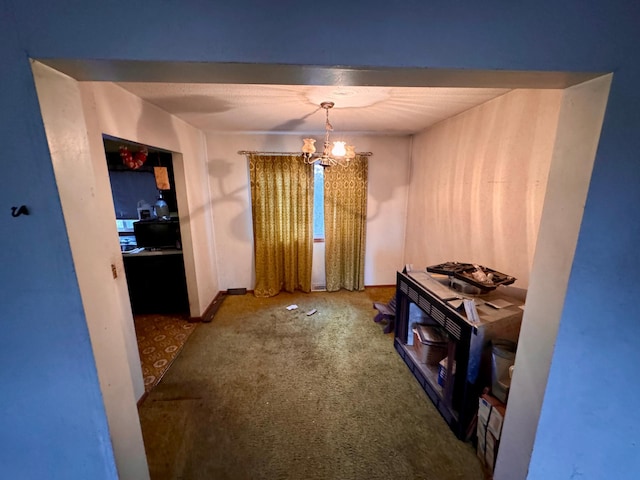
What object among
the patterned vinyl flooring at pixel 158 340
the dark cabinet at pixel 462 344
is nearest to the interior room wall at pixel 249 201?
the patterned vinyl flooring at pixel 158 340

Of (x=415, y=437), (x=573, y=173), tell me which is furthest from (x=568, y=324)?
(x=415, y=437)

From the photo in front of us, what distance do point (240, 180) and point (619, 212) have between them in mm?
3481

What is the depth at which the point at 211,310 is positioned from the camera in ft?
10.6

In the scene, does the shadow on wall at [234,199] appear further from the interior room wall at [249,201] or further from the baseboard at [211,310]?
the baseboard at [211,310]

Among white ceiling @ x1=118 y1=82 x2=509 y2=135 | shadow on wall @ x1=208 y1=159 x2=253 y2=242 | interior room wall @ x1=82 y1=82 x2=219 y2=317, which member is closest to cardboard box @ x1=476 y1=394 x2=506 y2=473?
white ceiling @ x1=118 y1=82 x2=509 y2=135

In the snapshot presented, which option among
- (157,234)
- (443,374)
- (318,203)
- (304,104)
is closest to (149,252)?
(157,234)

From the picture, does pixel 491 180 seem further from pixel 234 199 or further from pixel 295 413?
pixel 234 199

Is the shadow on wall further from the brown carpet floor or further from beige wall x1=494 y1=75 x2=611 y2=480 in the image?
beige wall x1=494 y1=75 x2=611 y2=480

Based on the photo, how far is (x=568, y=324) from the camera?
2.63 ft

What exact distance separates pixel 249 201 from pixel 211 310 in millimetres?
1563

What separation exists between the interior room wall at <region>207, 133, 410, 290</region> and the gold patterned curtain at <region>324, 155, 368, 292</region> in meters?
0.15

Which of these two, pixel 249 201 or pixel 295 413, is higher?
pixel 249 201

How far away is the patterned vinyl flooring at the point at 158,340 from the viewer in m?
2.24

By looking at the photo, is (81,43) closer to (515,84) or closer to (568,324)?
(515,84)
